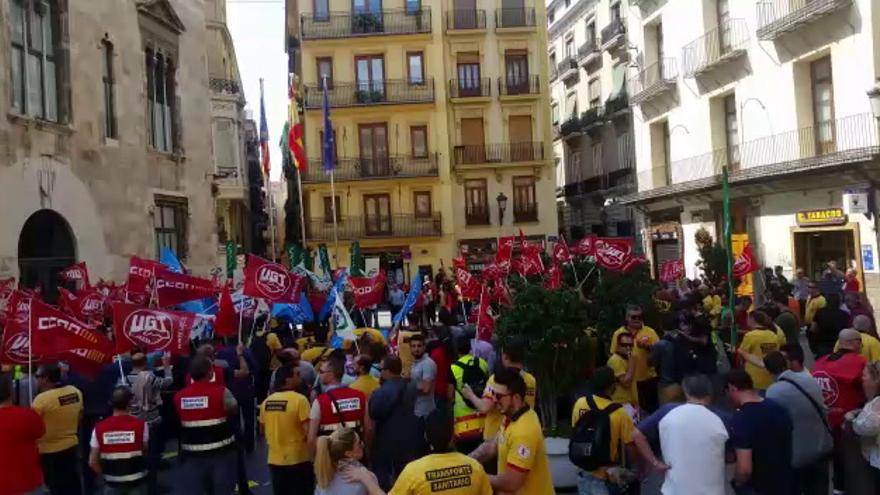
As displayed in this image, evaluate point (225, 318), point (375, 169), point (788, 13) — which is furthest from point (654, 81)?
point (225, 318)

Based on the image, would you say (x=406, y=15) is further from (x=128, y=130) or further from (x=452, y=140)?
(x=128, y=130)

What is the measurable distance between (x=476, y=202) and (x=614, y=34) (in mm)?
10637

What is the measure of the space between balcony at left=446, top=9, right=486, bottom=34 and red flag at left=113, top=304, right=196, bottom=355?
1363 inches

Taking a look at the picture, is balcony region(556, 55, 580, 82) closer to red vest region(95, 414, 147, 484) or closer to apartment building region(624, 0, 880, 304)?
apartment building region(624, 0, 880, 304)

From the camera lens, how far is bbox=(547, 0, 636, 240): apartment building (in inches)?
1411

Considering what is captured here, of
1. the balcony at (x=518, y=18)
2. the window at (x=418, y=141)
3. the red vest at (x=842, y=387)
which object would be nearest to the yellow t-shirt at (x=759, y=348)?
the red vest at (x=842, y=387)

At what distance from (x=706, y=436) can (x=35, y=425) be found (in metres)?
4.99

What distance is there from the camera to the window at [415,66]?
4203 centimetres

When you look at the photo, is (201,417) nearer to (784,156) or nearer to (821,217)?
(821,217)

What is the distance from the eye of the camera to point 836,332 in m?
11.1

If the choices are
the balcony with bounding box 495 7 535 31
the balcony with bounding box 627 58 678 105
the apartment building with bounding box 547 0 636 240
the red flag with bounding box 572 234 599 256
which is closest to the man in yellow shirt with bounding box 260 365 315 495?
the red flag with bounding box 572 234 599 256

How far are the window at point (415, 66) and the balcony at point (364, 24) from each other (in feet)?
3.52

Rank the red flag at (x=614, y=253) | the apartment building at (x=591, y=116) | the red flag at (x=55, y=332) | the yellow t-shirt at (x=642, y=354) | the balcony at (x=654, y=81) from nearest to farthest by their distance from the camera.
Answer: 1. the red flag at (x=55, y=332)
2. the yellow t-shirt at (x=642, y=354)
3. the red flag at (x=614, y=253)
4. the balcony at (x=654, y=81)
5. the apartment building at (x=591, y=116)

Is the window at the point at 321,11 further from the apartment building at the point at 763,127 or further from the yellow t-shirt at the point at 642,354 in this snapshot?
the yellow t-shirt at the point at 642,354
